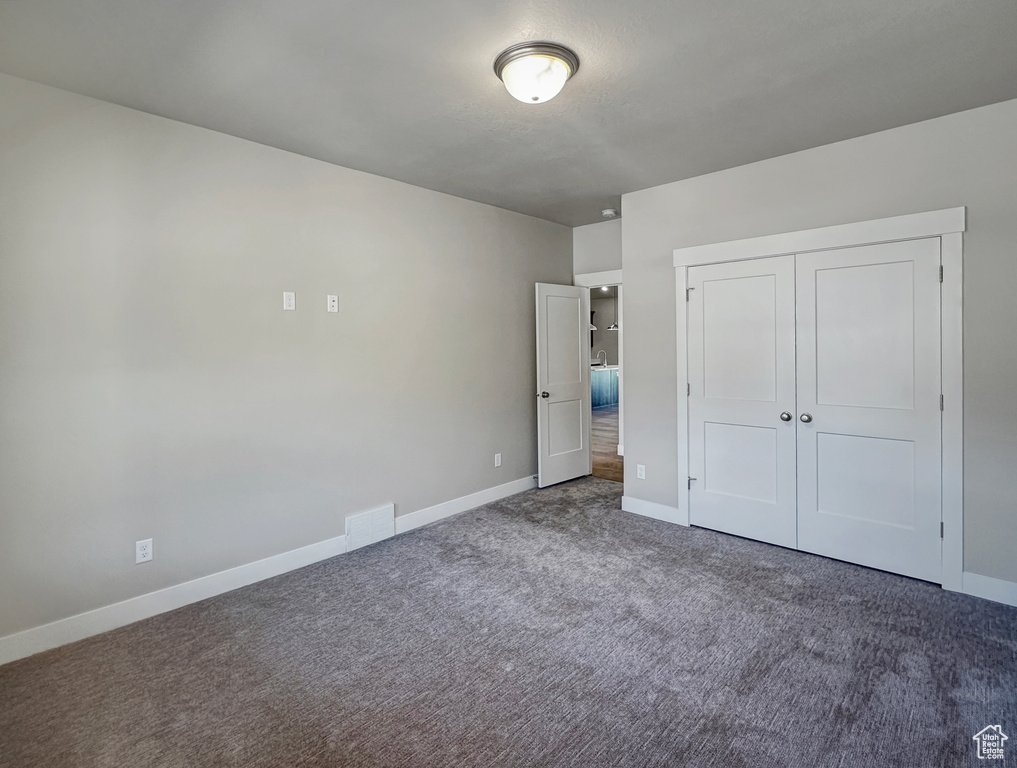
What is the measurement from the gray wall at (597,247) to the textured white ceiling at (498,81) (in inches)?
70.1

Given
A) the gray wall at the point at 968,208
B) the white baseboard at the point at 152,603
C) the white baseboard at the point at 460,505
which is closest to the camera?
the white baseboard at the point at 152,603

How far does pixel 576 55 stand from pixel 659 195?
2.03 metres

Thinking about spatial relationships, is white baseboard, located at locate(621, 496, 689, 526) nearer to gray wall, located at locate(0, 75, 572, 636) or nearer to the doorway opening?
gray wall, located at locate(0, 75, 572, 636)

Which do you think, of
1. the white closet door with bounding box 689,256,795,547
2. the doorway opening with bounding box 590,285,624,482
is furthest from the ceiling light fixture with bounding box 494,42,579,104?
the doorway opening with bounding box 590,285,624,482

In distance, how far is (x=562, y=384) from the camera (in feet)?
17.0

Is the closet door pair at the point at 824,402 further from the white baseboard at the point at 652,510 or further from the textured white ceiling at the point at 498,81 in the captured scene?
the textured white ceiling at the point at 498,81

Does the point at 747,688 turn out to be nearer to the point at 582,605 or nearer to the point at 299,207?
the point at 582,605

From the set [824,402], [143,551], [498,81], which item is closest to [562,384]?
[824,402]

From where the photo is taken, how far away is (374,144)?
10.3ft

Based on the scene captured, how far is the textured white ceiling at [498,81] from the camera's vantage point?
1932 millimetres

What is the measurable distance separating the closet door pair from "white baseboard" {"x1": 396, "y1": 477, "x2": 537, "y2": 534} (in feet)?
5.52

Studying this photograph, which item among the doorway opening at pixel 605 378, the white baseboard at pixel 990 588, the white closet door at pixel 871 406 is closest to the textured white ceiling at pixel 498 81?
the white closet door at pixel 871 406

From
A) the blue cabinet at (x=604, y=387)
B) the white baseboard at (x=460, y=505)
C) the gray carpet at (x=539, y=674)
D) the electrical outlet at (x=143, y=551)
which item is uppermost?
the blue cabinet at (x=604, y=387)

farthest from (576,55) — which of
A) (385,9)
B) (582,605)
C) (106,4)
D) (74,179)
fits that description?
(582,605)
